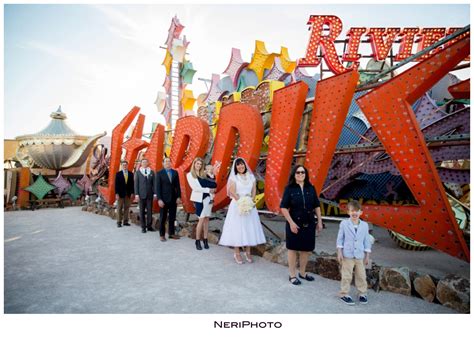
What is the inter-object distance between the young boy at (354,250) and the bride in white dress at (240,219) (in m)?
1.57

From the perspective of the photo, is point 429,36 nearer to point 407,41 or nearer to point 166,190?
point 407,41

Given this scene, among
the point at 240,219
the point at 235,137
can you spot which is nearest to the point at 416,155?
the point at 240,219

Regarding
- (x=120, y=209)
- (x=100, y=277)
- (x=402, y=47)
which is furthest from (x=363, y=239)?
(x=402, y=47)

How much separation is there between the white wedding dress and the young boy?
1571 millimetres

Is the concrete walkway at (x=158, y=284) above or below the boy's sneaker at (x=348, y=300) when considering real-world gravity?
below

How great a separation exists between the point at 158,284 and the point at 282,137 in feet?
9.26

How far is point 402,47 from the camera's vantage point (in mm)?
8367

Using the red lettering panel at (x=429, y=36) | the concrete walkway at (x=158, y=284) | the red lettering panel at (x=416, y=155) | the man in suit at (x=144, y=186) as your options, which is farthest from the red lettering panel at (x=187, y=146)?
the red lettering panel at (x=429, y=36)

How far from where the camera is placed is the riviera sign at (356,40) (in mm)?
8086

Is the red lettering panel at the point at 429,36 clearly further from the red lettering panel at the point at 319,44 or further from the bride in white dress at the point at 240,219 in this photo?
the bride in white dress at the point at 240,219

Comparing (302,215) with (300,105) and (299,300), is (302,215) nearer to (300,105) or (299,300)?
(299,300)

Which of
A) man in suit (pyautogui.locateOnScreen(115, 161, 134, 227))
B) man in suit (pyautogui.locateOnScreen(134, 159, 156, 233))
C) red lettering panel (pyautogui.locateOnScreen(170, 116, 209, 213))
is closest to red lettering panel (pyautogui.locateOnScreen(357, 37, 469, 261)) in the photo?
red lettering panel (pyautogui.locateOnScreen(170, 116, 209, 213))
